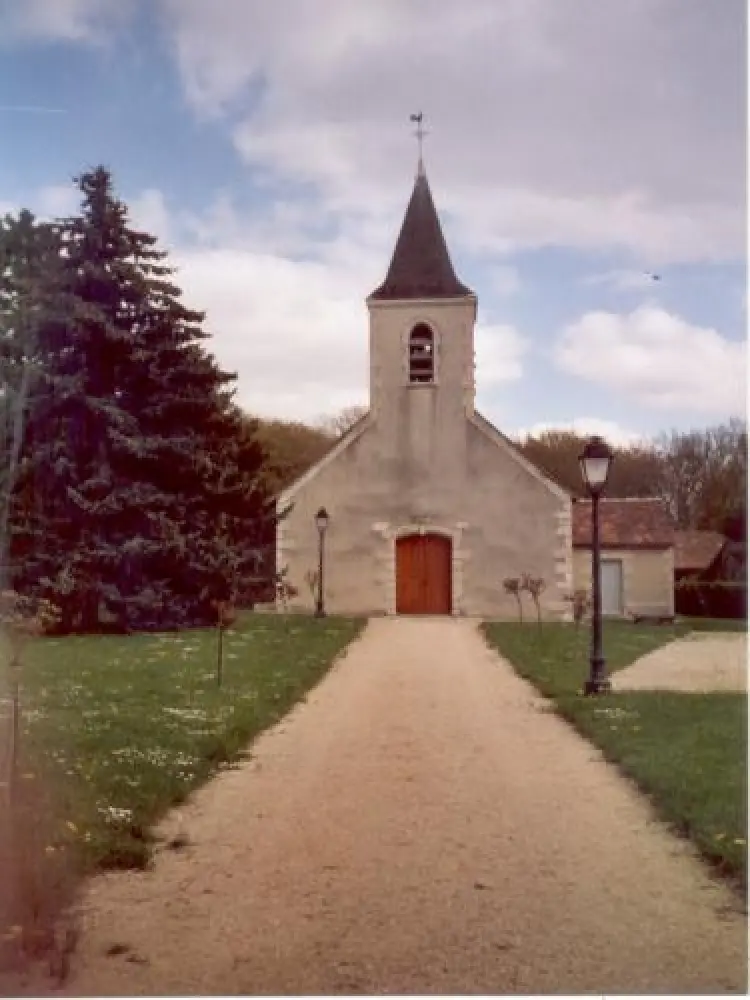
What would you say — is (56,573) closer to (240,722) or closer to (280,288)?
(280,288)

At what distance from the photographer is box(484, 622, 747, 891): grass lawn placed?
16.6ft

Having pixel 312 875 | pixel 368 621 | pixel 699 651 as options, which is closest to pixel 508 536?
pixel 368 621

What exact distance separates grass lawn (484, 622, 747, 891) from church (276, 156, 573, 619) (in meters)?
8.93

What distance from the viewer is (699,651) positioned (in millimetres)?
11133

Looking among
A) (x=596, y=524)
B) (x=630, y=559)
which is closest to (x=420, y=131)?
(x=596, y=524)

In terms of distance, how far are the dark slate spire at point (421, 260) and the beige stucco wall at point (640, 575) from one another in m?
8.24

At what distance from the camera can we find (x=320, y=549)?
21641 mm

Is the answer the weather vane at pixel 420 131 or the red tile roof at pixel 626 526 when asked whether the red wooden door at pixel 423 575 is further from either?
the weather vane at pixel 420 131

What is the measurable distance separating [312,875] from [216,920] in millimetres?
642

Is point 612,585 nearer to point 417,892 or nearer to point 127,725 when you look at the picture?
point 127,725

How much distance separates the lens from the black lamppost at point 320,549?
21234mm

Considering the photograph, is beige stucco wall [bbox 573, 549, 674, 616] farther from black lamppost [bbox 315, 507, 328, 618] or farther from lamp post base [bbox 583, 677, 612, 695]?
lamp post base [bbox 583, 677, 612, 695]

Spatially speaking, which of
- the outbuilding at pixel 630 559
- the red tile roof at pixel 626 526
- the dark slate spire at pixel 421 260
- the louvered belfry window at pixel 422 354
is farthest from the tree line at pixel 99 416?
the red tile roof at pixel 626 526

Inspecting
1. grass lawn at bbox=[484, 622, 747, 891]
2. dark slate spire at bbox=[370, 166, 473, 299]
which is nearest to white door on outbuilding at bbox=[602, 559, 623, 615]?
dark slate spire at bbox=[370, 166, 473, 299]
